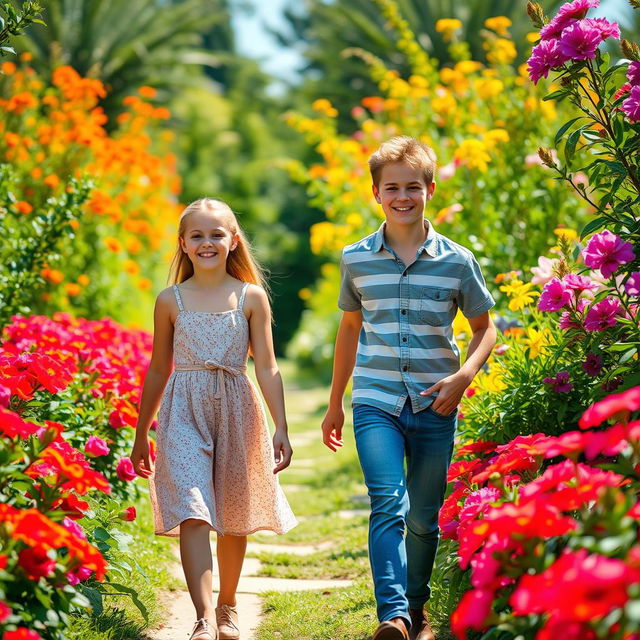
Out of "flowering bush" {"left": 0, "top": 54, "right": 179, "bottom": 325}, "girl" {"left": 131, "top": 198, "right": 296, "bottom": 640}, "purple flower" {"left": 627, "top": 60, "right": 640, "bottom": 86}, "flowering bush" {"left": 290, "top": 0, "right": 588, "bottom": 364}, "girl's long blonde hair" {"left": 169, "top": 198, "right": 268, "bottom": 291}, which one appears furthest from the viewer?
"flowering bush" {"left": 290, "top": 0, "right": 588, "bottom": 364}

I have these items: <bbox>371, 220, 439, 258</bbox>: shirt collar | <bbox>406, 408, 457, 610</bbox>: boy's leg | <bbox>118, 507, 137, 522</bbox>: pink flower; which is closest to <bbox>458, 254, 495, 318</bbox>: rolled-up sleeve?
<bbox>371, 220, 439, 258</bbox>: shirt collar

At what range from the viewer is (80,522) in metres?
3.01

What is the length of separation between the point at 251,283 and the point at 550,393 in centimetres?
105

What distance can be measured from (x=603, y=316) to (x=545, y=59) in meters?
0.73

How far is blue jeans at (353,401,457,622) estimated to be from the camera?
8.90ft

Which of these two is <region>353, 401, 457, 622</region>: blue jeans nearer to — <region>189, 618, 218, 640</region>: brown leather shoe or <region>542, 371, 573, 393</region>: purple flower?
<region>542, 371, 573, 393</region>: purple flower

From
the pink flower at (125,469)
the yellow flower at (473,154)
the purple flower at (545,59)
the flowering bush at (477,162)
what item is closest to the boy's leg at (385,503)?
the pink flower at (125,469)

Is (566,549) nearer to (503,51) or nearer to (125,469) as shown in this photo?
(125,469)

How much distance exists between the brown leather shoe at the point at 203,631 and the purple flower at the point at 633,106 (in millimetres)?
1818

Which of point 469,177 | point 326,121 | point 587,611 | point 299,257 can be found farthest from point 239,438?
point 299,257

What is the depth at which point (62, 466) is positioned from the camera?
7.02 feet

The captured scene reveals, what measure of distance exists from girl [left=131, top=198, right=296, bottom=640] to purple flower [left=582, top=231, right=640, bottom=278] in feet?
3.52

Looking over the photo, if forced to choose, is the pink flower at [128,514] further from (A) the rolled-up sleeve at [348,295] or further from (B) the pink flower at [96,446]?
(A) the rolled-up sleeve at [348,295]

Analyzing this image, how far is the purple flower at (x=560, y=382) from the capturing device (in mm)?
3033
